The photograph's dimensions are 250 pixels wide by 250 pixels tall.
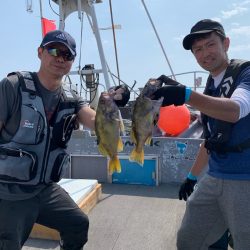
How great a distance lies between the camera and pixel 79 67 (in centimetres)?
Answer: 793

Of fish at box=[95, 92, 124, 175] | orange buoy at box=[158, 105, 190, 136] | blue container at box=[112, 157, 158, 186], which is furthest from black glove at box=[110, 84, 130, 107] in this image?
blue container at box=[112, 157, 158, 186]

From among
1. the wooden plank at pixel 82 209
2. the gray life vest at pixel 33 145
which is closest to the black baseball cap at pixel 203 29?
the gray life vest at pixel 33 145

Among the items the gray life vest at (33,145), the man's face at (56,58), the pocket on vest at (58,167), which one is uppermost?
the man's face at (56,58)

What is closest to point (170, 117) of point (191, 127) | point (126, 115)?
point (191, 127)

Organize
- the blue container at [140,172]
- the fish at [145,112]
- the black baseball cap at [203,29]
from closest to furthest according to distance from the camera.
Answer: the fish at [145,112], the black baseball cap at [203,29], the blue container at [140,172]

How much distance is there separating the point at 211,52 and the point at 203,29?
0.64 feet

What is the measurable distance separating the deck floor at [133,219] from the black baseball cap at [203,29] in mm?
2251

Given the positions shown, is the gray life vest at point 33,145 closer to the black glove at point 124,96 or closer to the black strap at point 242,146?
the black glove at point 124,96

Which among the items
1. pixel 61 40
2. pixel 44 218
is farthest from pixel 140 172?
pixel 61 40

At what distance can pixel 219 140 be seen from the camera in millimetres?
2422

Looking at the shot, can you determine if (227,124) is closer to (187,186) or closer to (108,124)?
(108,124)

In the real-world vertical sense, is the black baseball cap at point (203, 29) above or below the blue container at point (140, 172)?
above

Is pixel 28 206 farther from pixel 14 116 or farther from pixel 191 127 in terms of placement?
pixel 191 127

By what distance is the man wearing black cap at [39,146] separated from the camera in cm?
263
